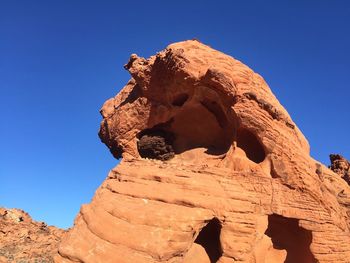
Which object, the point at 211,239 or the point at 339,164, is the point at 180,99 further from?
the point at 339,164

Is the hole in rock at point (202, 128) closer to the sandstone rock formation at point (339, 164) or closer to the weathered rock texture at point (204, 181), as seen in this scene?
the weathered rock texture at point (204, 181)

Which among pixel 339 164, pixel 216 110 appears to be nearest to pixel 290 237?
pixel 216 110

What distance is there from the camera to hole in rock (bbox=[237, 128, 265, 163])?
1238cm

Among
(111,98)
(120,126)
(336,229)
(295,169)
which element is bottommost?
(336,229)

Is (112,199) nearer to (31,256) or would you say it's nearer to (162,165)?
(162,165)

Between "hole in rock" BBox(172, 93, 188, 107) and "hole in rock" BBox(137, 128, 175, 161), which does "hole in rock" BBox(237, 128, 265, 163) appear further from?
"hole in rock" BBox(137, 128, 175, 161)

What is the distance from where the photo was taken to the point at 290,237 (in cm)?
1214

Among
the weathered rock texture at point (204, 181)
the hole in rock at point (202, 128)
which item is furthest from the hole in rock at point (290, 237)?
the hole in rock at point (202, 128)

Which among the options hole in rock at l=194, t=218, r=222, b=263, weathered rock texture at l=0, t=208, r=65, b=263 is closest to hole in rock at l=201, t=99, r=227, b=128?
hole in rock at l=194, t=218, r=222, b=263

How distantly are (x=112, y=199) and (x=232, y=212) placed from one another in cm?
345

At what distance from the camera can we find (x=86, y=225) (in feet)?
34.3

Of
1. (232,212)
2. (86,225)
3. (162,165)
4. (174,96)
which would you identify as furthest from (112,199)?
(174,96)

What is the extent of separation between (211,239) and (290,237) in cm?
296

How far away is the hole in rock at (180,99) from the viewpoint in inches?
516
